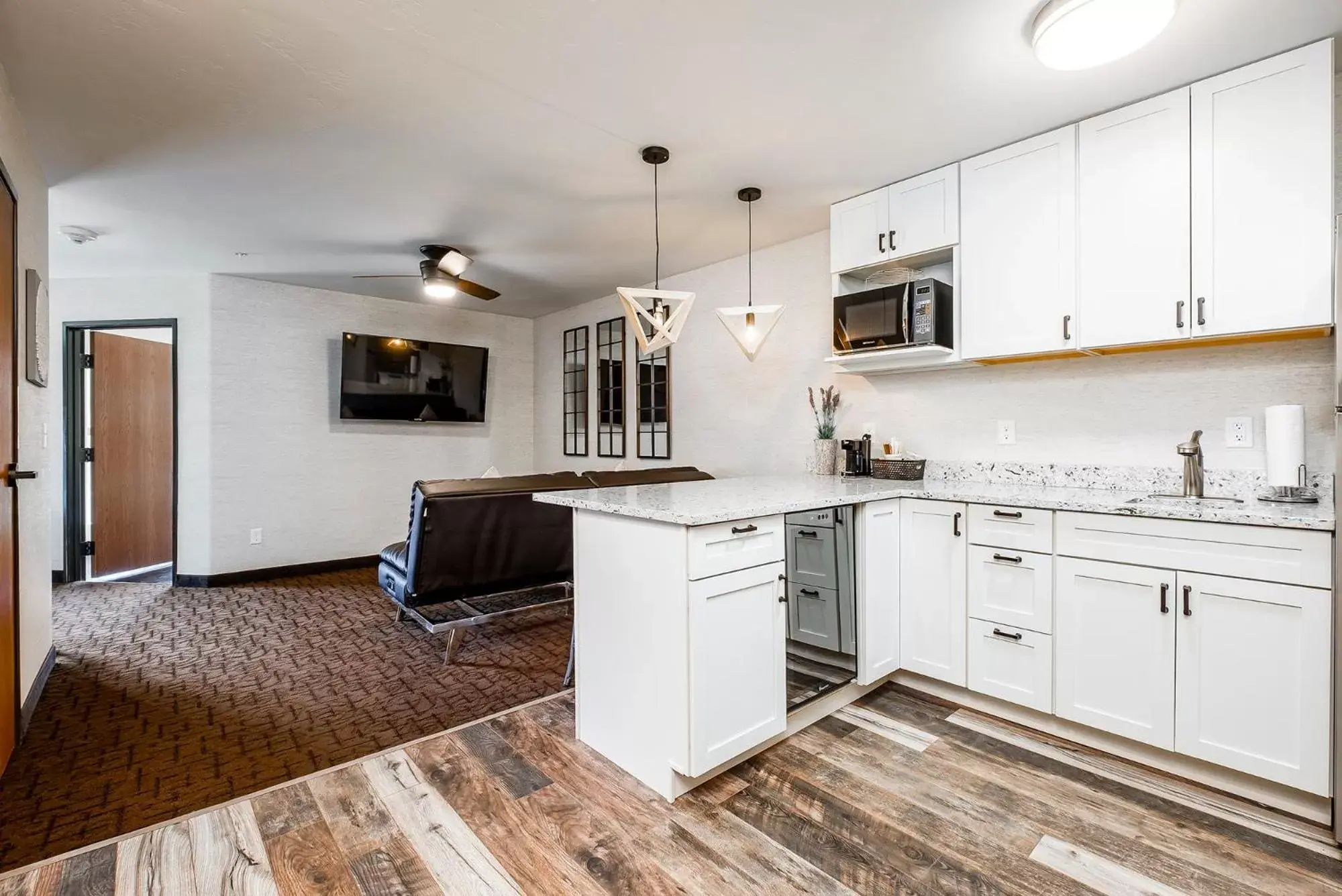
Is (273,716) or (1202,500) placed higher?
(1202,500)

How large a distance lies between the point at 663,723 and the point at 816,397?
2.44 metres

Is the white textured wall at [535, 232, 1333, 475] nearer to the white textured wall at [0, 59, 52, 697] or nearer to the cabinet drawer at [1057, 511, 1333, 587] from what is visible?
the cabinet drawer at [1057, 511, 1333, 587]

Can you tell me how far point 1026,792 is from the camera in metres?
1.98

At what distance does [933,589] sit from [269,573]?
17.1 feet

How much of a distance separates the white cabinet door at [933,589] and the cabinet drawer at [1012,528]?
0.18 feet

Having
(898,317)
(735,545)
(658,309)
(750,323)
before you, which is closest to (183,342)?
(658,309)

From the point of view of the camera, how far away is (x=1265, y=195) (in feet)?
6.81

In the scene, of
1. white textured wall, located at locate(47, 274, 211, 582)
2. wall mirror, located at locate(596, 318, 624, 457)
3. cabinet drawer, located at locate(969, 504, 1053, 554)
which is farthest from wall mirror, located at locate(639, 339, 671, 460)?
white textured wall, located at locate(47, 274, 211, 582)

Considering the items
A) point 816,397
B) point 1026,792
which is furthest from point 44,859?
point 816,397

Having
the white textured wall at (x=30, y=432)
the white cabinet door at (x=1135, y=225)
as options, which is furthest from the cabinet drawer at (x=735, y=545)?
the white textured wall at (x=30, y=432)

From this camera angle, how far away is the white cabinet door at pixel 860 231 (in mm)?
3127

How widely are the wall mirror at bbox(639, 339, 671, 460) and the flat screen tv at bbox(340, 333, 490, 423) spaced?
1951 mm

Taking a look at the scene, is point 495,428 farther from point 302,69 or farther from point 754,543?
point 754,543

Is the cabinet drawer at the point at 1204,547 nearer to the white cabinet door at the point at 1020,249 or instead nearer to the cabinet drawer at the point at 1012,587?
the cabinet drawer at the point at 1012,587
